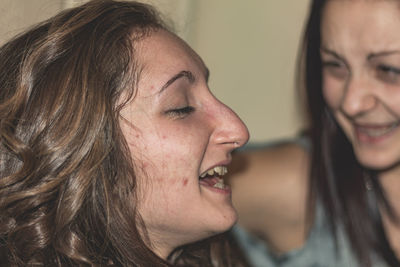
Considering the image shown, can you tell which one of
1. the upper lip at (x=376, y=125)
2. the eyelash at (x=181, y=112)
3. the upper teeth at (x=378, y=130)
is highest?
the eyelash at (x=181, y=112)

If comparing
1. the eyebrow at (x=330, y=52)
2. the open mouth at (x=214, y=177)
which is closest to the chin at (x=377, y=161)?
the eyebrow at (x=330, y=52)

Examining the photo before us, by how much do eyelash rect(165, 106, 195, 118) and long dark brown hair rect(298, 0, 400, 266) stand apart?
555 mm

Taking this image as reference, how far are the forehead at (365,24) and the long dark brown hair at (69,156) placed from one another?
49cm

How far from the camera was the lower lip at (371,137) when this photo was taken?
4.79 feet

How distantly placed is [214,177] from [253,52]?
37.8 inches

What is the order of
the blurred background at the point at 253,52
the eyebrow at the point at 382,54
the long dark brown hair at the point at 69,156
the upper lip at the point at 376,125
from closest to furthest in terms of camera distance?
1. the long dark brown hair at the point at 69,156
2. the eyebrow at the point at 382,54
3. the upper lip at the point at 376,125
4. the blurred background at the point at 253,52

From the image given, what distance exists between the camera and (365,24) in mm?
1340

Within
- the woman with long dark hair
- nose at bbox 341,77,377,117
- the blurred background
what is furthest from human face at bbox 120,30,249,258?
the blurred background

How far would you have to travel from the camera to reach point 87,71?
110cm

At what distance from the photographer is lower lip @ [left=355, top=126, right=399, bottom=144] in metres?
1.46

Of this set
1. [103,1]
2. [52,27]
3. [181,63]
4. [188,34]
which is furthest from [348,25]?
[188,34]

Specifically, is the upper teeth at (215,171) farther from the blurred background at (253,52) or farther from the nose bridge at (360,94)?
the blurred background at (253,52)

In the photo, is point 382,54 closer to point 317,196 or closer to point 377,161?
point 377,161

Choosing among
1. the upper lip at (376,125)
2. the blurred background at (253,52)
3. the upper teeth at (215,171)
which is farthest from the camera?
the blurred background at (253,52)
